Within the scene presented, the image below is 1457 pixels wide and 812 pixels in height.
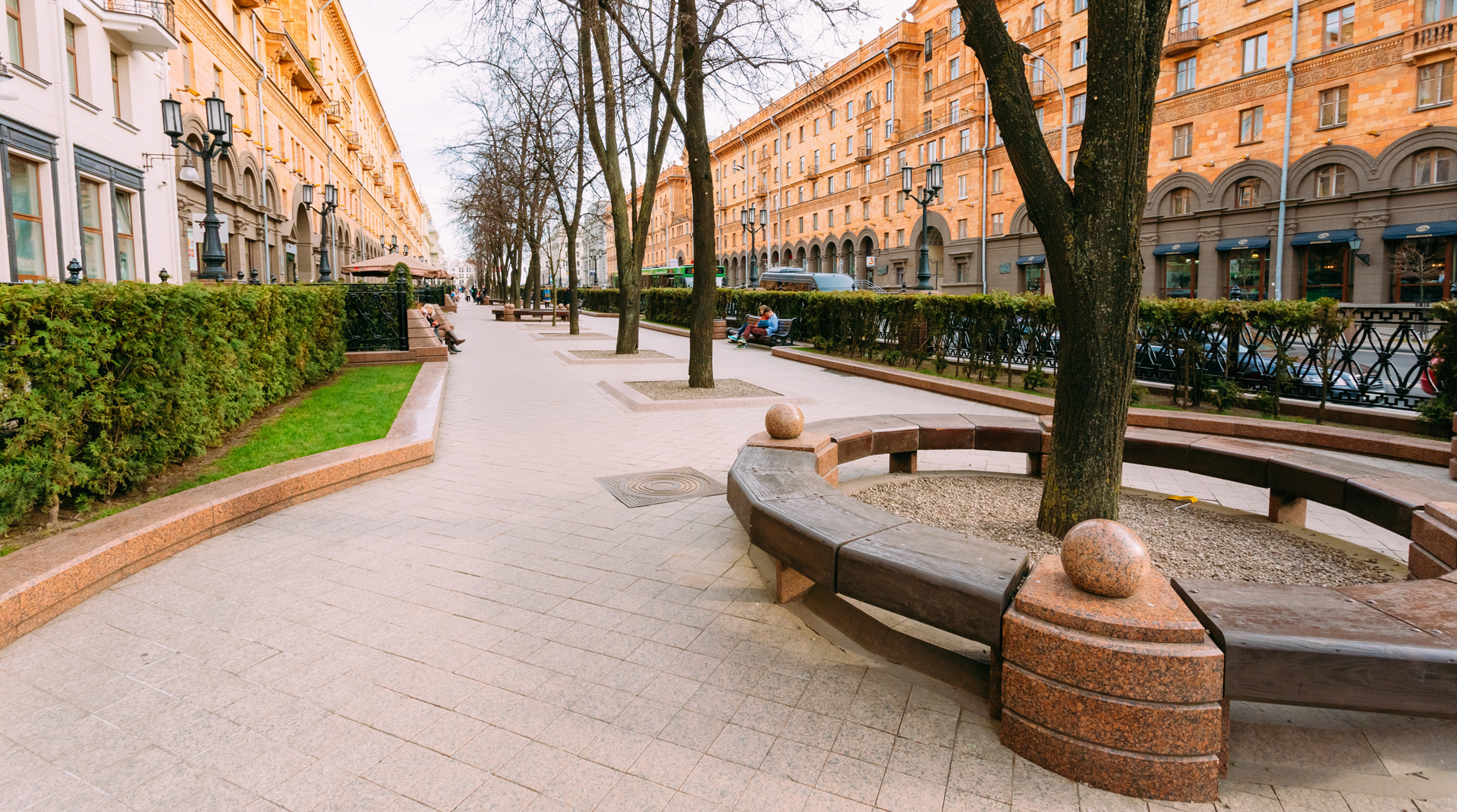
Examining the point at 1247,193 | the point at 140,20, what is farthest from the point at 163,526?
the point at 1247,193

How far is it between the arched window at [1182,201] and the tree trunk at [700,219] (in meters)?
30.4

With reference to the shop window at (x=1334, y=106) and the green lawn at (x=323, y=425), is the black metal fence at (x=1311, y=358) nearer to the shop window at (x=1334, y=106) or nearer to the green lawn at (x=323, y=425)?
the green lawn at (x=323, y=425)

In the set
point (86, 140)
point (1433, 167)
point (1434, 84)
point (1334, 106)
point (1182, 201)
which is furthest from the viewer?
point (1182, 201)

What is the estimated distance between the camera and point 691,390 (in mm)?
11758

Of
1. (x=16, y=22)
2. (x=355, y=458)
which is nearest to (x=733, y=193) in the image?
(x=16, y=22)

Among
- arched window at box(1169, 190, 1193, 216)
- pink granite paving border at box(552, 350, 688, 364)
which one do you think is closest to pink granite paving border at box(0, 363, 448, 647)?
pink granite paving border at box(552, 350, 688, 364)

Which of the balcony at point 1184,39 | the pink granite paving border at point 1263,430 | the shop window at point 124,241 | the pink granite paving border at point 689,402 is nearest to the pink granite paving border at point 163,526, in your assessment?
the pink granite paving border at point 689,402

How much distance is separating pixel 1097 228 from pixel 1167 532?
1901 mm

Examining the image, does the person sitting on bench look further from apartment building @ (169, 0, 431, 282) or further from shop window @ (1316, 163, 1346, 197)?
shop window @ (1316, 163, 1346, 197)

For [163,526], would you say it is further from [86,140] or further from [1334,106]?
[1334,106]

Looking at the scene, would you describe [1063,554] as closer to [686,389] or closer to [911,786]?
[911,786]

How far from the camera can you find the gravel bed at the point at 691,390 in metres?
11.2

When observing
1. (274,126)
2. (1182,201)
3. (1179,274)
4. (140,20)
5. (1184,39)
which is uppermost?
(1184,39)

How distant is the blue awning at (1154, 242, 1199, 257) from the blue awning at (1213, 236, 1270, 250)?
3.24 ft
